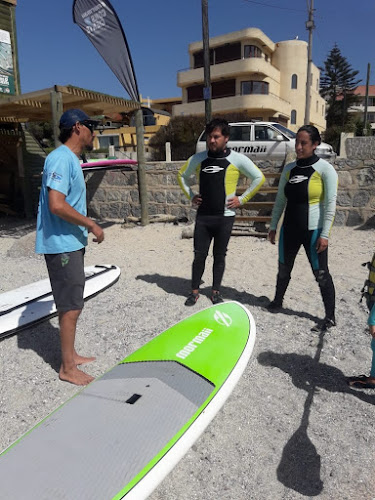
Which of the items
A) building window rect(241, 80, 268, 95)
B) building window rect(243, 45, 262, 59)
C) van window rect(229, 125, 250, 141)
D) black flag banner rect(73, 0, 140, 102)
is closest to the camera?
black flag banner rect(73, 0, 140, 102)

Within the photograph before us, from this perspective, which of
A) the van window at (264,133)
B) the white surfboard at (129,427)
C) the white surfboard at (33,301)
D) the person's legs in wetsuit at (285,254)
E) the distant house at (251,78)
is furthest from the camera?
the distant house at (251,78)

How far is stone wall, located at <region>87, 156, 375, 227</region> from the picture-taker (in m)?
7.39

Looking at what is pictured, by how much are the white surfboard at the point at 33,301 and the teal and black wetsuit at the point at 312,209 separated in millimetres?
2534

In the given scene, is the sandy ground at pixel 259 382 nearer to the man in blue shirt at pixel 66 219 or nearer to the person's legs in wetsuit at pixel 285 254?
the person's legs in wetsuit at pixel 285 254

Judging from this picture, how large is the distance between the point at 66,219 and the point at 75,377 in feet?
4.04

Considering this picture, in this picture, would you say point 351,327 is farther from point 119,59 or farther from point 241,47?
point 241,47

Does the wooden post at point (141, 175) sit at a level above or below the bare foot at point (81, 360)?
above

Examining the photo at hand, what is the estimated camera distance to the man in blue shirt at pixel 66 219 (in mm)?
2332

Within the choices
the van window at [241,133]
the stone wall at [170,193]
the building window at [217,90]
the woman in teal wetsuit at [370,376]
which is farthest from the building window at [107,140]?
the woman in teal wetsuit at [370,376]

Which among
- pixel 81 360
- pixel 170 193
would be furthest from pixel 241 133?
pixel 81 360

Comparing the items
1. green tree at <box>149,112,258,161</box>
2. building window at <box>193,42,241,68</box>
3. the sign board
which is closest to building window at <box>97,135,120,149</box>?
building window at <box>193,42,241,68</box>

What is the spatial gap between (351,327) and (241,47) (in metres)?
36.7

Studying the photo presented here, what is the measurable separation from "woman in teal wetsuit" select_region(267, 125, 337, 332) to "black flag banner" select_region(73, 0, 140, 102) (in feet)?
20.7

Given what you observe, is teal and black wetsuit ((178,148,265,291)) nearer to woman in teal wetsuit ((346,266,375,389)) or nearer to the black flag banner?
woman in teal wetsuit ((346,266,375,389))
